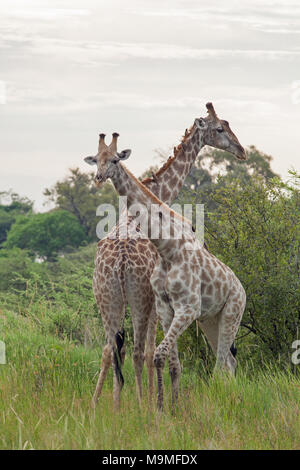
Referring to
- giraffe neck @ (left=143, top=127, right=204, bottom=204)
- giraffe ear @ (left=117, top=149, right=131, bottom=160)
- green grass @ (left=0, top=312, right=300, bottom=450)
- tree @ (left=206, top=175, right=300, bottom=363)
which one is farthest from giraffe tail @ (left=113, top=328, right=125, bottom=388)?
tree @ (left=206, top=175, right=300, bottom=363)

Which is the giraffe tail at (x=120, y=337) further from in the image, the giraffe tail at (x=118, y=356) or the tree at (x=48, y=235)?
the tree at (x=48, y=235)

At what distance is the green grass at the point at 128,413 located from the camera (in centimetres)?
577

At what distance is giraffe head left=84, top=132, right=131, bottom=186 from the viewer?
632 cm

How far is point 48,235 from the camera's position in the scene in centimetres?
4453

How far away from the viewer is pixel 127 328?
11.6 m

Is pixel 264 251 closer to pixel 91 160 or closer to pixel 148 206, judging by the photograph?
pixel 148 206

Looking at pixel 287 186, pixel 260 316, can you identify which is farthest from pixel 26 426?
pixel 287 186

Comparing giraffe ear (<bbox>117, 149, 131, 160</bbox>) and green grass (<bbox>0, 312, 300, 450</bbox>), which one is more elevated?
giraffe ear (<bbox>117, 149, 131, 160</bbox>)

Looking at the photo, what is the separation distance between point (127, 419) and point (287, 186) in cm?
491

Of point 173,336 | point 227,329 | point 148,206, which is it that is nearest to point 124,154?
point 148,206

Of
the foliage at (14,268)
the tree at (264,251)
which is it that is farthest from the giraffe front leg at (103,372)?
the foliage at (14,268)

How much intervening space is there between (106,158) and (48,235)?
127 ft

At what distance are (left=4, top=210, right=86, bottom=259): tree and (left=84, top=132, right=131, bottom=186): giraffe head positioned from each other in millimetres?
37635

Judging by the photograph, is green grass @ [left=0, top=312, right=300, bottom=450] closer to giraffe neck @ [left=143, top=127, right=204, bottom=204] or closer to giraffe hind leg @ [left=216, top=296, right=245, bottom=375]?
giraffe hind leg @ [left=216, top=296, right=245, bottom=375]
